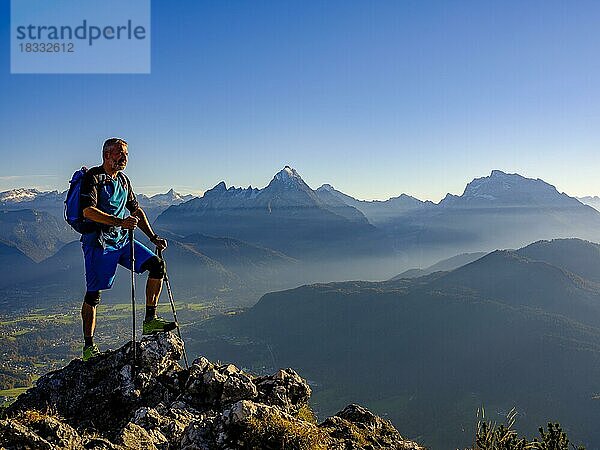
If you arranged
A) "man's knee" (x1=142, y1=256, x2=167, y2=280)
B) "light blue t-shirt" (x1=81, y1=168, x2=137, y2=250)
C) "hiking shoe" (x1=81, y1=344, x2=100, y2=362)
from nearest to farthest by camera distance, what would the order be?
1. "light blue t-shirt" (x1=81, y1=168, x2=137, y2=250)
2. "man's knee" (x1=142, y1=256, x2=167, y2=280)
3. "hiking shoe" (x1=81, y1=344, x2=100, y2=362)

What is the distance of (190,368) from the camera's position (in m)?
9.96

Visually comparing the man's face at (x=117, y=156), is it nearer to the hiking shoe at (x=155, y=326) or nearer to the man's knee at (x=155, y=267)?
the man's knee at (x=155, y=267)

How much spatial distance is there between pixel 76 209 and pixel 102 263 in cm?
128

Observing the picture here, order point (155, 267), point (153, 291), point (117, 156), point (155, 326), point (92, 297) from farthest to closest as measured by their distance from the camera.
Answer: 1. point (155, 326)
2. point (153, 291)
3. point (155, 267)
4. point (92, 297)
5. point (117, 156)

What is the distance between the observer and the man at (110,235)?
8.75 m

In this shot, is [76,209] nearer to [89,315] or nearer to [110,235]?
[110,235]

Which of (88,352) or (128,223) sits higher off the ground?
(128,223)

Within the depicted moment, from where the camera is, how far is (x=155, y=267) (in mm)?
9953

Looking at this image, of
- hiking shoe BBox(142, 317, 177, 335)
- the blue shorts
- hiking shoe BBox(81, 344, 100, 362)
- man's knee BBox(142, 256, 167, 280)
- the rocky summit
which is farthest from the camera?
hiking shoe BBox(142, 317, 177, 335)

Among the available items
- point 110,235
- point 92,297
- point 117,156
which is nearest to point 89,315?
point 92,297

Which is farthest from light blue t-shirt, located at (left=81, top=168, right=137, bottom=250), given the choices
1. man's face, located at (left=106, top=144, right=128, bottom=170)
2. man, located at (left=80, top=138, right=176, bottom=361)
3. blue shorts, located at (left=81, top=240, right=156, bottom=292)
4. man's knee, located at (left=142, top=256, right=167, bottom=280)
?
man's knee, located at (left=142, top=256, right=167, bottom=280)

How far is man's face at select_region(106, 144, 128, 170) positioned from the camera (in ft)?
30.1

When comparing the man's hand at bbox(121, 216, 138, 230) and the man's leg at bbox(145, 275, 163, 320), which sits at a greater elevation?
the man's hand at bbox(121, 216, 138, 230)

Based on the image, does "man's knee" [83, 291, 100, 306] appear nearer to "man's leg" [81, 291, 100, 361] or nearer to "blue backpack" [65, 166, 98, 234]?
"man's leg" [81, 291, 100, 361]
